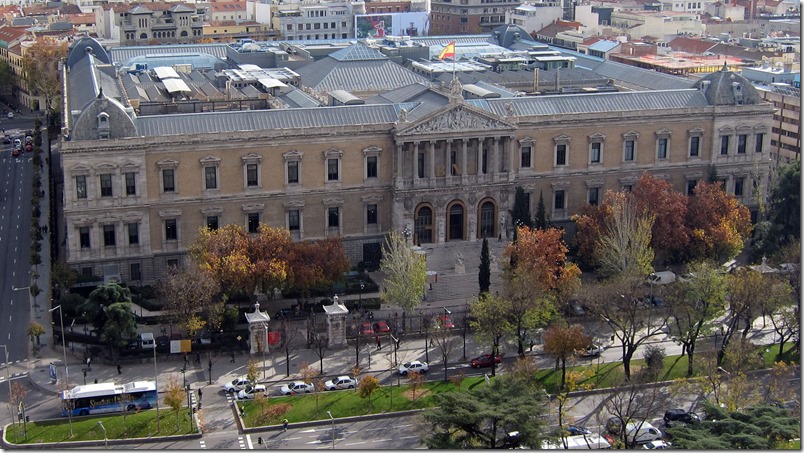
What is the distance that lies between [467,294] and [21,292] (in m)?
42.2

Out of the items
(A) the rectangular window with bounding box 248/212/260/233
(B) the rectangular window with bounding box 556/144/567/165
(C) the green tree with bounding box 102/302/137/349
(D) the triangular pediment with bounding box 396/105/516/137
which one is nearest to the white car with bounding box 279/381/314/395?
(C) the green tree with bounding box 102/302/137/349

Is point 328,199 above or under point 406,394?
above

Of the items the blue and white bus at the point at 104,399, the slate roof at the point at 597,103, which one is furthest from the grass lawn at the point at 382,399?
the slate roof at the point at 597,103

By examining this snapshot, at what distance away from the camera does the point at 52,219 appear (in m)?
129

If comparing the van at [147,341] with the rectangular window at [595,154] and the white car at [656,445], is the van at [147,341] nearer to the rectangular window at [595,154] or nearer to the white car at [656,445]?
the white car at [656,445]

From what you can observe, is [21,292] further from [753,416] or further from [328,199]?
[753,416]

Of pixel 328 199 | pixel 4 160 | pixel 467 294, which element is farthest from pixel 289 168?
pixel 4 160

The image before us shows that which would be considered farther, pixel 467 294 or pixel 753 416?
pixel 467 294

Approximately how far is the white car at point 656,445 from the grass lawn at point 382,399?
8926 mm

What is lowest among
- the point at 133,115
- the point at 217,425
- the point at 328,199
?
the point at 217,425

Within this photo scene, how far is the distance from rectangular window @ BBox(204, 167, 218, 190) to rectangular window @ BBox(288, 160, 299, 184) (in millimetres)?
7081

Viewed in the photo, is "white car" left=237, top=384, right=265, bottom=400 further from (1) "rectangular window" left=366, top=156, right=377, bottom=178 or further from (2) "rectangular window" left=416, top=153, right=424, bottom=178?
(2) "rectangular window" left=416, top=153, right=424, bottom=178

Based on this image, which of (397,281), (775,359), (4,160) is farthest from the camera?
(4,160)

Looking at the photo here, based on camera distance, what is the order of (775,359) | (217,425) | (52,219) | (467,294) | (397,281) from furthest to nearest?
(52,219)
(467,294)
(397,281)
(775,359)
(217,425)
